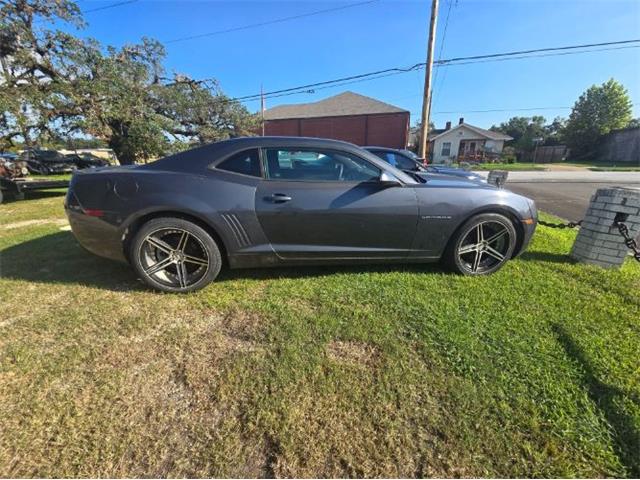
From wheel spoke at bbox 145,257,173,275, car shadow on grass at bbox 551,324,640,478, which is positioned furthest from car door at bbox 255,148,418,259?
car shadow on grass at bbox 551,324,640,478

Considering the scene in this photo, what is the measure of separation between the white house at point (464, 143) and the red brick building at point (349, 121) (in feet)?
37.9

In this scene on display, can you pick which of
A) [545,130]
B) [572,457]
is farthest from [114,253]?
[545,130]

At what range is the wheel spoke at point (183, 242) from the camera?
271 centimetres

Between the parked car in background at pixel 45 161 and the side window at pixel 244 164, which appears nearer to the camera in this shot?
the side window at pixel 244 164

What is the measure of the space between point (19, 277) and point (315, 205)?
3127mm

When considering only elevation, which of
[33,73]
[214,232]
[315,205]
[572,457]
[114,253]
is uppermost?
[33,73]

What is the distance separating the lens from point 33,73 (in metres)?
Result: 9.27

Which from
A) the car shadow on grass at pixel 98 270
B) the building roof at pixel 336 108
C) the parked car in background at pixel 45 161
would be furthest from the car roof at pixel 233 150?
the building roof at pixel 336 108

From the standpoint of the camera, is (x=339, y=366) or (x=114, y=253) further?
(x=114, y=253)

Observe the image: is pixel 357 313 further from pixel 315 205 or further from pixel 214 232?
pixel 214 232

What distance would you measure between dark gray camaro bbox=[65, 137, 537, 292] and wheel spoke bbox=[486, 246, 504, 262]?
322mm

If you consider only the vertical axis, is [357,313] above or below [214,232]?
below

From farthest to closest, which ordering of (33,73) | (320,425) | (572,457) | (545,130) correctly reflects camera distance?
(545,130) < (33,73) < (320,425) < (572,457)

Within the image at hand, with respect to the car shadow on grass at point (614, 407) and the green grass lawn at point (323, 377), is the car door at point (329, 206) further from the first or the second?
the car shadow on grass at point (614, 407)
